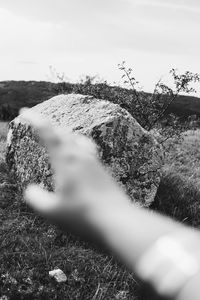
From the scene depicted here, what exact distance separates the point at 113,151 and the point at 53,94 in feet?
95.1

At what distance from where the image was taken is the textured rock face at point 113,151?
7.15 metres

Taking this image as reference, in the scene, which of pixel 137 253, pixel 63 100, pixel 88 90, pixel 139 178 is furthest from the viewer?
pixel 88 90

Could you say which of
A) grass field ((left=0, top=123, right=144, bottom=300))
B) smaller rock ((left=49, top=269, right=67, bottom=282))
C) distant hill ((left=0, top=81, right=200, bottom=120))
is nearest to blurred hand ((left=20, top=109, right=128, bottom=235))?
grass field ((left=0, top=123, right=144, bottom=300))

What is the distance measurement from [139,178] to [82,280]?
2.56 m

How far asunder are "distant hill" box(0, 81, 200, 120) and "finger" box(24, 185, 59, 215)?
4.06 m

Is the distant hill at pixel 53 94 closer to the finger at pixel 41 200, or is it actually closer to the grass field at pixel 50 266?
the finger at pixel 41 200

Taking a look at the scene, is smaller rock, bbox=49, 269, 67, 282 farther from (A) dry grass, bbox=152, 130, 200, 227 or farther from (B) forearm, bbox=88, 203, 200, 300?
(A) dry grass, bbox=152, 130, 200, 227

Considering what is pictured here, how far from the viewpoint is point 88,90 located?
11234 mm

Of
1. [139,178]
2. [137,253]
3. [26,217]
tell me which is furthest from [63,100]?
[137,253]

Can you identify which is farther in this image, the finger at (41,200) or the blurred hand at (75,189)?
the finger at (41,200)

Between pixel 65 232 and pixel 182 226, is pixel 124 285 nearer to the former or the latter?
pixel 65 232

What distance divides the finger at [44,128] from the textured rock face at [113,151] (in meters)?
0.13

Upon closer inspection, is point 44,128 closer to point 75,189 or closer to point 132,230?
point 75,189

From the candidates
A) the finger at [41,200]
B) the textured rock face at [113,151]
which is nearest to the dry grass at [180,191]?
the textured rock face at [113,151]
